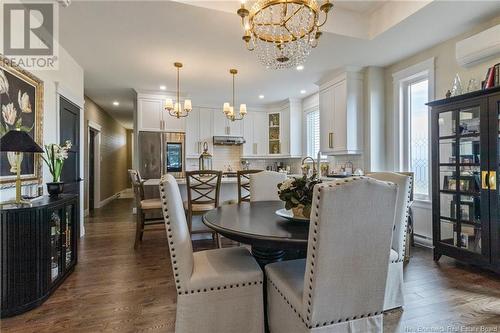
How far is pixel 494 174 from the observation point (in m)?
2.51

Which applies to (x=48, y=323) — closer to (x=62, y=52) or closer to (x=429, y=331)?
(x=429, y=331)

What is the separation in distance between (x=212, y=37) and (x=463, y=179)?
3.23 metres

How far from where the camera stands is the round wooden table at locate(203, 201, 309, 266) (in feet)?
4.59

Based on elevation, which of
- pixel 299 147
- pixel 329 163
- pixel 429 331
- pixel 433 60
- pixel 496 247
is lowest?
pixel 429 331

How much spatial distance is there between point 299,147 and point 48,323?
18.3 feet

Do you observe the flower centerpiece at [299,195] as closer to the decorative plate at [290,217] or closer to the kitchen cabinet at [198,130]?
the decorative plate at [290,217]

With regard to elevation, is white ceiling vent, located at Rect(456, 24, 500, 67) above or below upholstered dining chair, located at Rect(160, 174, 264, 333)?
above

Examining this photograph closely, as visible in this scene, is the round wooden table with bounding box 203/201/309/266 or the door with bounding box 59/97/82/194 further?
the door with bounding box 59/97/82/194

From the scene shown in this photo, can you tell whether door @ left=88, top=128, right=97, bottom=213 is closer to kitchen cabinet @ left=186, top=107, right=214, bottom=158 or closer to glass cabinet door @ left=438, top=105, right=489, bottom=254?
kitchen cabinet @ left=186, top=107, right=214, bottom=158

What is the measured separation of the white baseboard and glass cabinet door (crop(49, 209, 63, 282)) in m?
4.21

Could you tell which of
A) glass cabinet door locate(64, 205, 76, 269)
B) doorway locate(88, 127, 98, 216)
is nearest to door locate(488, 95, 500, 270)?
glass cabinet door locate(64, 205, 76, 269)

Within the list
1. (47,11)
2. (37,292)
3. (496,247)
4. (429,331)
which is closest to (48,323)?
(37,292)

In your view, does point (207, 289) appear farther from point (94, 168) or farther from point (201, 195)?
point (94, 168)

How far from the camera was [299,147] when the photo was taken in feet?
21.5
